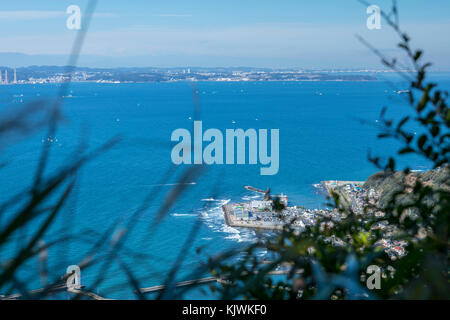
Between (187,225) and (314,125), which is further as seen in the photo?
(314,125)

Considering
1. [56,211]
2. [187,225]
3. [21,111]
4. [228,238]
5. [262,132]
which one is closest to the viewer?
[56,211]

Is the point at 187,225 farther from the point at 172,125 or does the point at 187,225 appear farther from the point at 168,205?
the point at 172,125

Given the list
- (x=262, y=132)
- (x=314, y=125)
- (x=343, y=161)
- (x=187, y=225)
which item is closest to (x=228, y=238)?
(x=187, y=225)

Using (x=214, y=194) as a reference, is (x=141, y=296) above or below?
below
